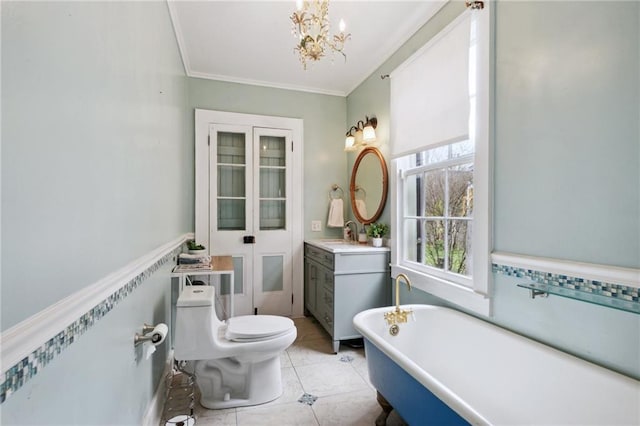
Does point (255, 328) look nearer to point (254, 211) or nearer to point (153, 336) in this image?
point (153, 336)

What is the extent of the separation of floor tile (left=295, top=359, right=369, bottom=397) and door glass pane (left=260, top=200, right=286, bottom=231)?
5.34 feet

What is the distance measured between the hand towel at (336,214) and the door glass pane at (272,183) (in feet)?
1.81

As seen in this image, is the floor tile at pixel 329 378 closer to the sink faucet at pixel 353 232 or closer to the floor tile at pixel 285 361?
the floor tile at pixel 285 361

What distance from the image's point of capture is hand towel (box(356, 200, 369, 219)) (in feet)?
10.9

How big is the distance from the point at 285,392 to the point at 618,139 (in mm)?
2224

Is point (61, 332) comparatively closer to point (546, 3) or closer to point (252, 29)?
point (546, 3)

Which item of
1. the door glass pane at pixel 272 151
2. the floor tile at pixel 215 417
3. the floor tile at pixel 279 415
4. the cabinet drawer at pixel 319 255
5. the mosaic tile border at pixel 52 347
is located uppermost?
the door glass pane at pixel 272 151

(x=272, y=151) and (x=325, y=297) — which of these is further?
(x=272, y=151)

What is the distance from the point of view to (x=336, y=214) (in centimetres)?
366

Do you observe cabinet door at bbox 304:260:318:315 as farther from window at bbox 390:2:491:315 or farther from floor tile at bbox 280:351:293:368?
window at bbox 390:2:491:315

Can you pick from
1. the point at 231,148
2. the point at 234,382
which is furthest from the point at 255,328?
the point at 231,148

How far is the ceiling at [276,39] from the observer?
2.29 metres

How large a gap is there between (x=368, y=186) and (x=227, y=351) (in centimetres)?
207

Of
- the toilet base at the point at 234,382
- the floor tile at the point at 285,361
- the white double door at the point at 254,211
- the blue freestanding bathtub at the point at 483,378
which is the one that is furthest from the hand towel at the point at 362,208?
Result: the toilet base at the point at 234,382
